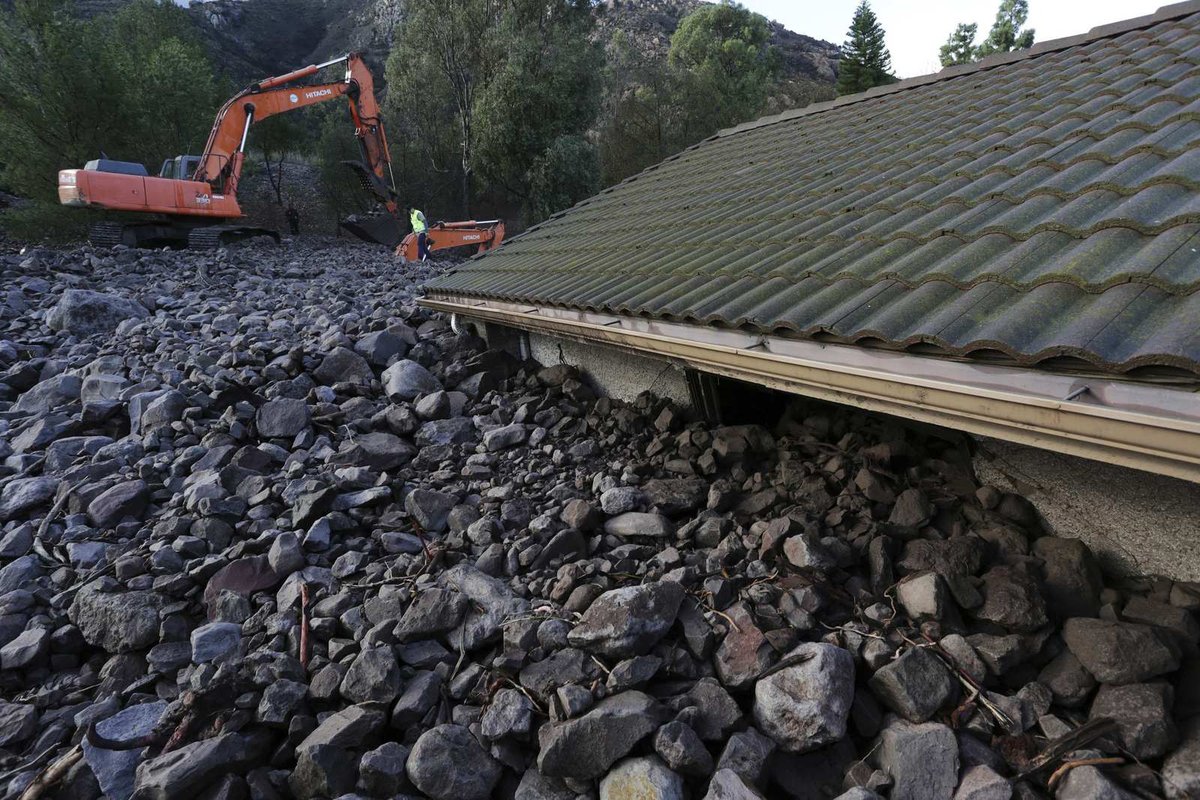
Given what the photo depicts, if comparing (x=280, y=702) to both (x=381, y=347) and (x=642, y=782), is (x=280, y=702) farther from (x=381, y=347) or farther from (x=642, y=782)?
(x=381, y=347)

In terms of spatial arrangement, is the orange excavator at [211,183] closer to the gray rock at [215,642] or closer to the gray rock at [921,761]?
the gray rock at [215,642]

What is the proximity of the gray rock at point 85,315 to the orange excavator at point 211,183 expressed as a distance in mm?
6364

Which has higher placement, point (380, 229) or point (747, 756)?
point (380, 229)

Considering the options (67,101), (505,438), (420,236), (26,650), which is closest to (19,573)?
(26,650)

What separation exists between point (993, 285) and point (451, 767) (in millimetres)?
2470

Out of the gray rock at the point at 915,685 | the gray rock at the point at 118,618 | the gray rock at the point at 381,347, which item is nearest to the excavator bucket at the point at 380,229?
the gray rock at the point at 381,347

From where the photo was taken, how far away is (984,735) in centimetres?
191

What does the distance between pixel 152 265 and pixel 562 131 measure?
15125mm

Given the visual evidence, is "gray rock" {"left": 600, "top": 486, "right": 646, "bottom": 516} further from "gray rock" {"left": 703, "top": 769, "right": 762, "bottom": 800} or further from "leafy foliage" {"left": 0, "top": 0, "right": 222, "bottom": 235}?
"leafy foliage" {"left": 0, "top": 0, "right": 222, "bottom": 235}

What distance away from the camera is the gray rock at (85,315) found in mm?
7559

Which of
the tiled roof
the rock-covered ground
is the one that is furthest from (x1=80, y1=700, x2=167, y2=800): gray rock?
the tiled roof

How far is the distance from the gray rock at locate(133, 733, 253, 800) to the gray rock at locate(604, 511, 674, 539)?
180 centimetres

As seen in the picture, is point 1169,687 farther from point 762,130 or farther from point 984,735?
point 762,130

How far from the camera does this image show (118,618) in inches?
117
